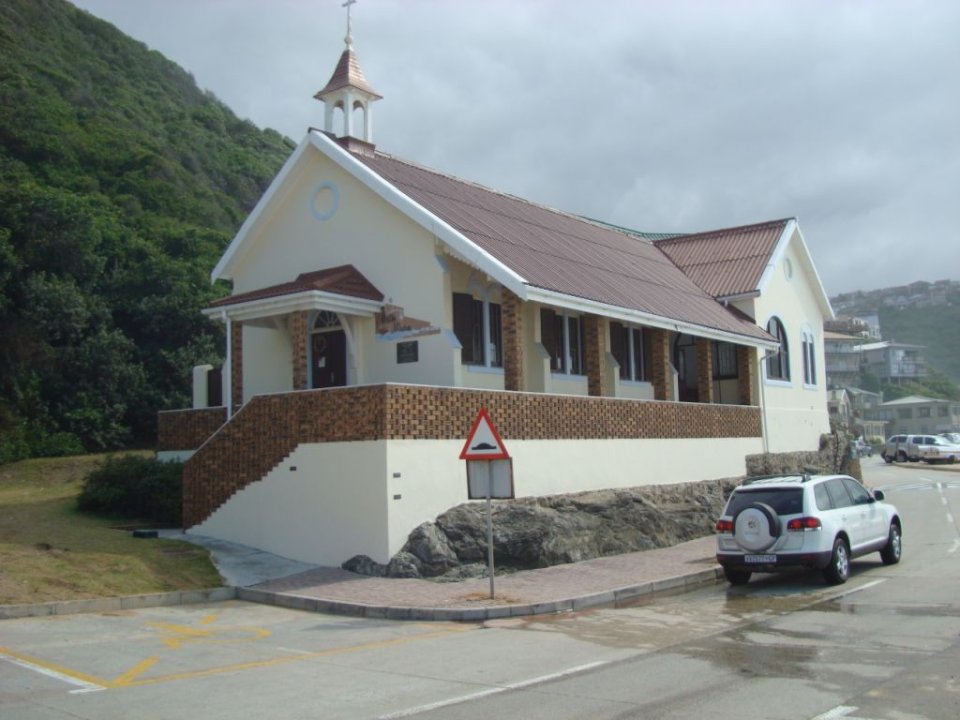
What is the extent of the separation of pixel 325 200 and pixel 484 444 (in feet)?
30.9

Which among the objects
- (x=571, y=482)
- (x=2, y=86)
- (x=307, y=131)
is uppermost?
(x=2, y=86)

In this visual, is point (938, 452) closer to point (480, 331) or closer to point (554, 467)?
point (480, 331)

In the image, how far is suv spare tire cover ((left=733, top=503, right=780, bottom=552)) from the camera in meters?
14.0

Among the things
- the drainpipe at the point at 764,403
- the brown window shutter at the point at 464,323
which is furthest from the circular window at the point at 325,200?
the drainpipe at the point at 764,403

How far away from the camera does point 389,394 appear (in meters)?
14.8

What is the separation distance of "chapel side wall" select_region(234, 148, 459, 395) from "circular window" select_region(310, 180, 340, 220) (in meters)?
0.02

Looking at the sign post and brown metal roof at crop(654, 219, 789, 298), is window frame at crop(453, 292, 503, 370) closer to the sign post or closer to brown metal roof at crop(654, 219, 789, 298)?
the sign post

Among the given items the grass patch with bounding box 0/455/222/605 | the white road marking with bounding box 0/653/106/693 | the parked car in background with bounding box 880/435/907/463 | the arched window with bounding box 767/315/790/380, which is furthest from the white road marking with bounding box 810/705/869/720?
the parked car in background with bounding box 880/435/907/463

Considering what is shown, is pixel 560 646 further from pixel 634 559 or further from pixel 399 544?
pixel 634 559

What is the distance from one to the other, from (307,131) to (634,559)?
10940 millimetres

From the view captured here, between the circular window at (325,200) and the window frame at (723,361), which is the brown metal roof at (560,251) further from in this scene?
the window frame at (723,361)

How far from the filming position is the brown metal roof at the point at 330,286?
18.3m

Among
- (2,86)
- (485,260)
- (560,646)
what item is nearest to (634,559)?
(485,260)

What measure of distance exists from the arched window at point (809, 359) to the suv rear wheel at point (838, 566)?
18255mm
